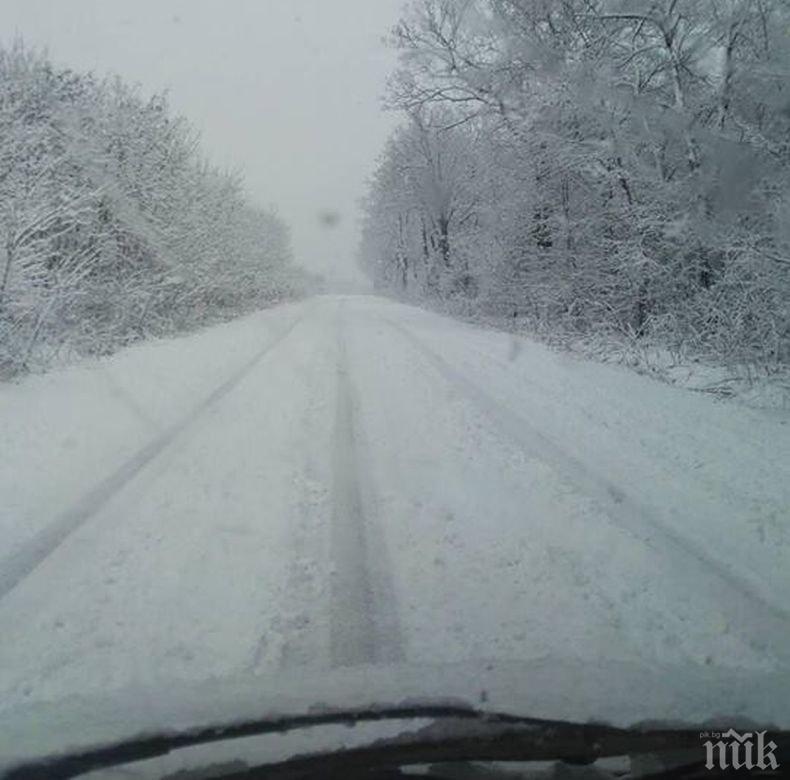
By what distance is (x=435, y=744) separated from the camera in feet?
7.93

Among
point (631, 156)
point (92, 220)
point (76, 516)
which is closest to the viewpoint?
point (76, 516)

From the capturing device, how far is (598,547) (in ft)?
16.4

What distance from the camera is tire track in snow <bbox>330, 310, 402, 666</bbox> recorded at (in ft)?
12.1

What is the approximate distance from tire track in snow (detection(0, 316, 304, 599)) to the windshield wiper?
2.55 meters

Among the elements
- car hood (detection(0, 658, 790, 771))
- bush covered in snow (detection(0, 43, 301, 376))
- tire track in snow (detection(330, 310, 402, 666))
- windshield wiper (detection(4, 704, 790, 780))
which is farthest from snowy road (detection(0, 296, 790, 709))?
bush covered in snow (detection(0, 43, 301, 376))

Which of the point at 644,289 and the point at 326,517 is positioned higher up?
the point at 644,289

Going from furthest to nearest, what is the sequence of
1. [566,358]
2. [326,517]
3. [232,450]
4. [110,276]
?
[110,276] < [566,358] < [232,450] < [326,517]

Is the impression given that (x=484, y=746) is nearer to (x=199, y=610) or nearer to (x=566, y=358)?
(x=199, y=610)

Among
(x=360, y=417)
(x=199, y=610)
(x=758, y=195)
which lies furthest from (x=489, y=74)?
(x=199, y=610)

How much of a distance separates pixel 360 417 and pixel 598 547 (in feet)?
16.4

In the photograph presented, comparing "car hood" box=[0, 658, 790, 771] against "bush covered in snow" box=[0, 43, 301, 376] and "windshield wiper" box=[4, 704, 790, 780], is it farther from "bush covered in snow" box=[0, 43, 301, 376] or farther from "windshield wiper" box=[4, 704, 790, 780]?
"bush covered in snow" box=[0, 43, 301, 376]

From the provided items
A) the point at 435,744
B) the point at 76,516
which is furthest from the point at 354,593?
the point at 76,516

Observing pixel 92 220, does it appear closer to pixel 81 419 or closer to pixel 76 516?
pixel 81 419

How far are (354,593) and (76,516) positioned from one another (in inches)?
110
